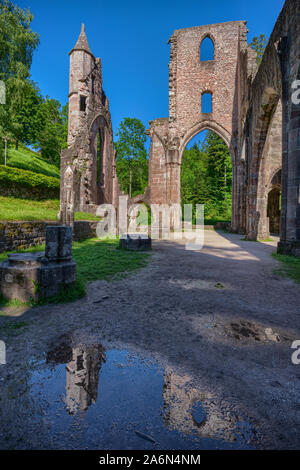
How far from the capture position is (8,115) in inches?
589

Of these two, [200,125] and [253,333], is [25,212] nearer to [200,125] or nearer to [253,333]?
[253,333]

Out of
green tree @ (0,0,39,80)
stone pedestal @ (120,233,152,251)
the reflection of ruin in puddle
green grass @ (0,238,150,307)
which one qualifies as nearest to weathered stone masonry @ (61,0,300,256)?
stone pedestal @ (120,233,152,251)

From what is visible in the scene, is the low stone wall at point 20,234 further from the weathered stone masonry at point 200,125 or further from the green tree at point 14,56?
the green tree at point 14,56

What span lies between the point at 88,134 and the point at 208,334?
19.0 metres

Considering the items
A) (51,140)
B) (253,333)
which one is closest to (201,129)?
(253,333)

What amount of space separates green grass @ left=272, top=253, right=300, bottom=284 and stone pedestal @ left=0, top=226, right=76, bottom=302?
3828mm

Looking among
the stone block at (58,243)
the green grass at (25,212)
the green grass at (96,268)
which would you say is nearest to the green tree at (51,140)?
the green grass at (25,212)

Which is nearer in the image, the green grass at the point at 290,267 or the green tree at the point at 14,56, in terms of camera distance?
the green grass at the point at 290,267

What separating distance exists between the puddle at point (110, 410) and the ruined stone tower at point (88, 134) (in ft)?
52.3

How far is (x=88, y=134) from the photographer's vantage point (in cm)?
1853

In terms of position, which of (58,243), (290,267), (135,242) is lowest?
(290,267)

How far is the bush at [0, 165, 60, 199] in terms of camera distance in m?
17.3

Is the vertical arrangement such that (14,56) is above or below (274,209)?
above

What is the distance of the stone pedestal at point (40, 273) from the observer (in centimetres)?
308
